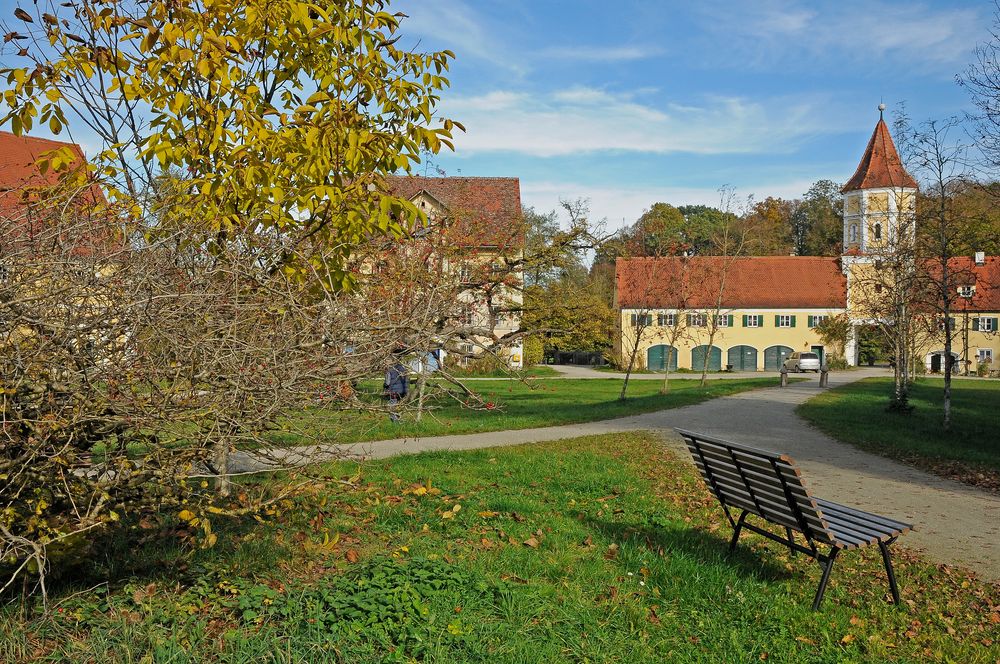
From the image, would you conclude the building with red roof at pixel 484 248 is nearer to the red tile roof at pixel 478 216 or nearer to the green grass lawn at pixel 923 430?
the red tile roof at pixel 478 216

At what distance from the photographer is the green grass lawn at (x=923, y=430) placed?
11641 mm

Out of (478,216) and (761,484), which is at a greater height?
(478,216)

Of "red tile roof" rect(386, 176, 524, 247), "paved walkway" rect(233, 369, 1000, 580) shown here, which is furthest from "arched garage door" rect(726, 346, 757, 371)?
"red tile roof" rect(386, 176, 524, 247)

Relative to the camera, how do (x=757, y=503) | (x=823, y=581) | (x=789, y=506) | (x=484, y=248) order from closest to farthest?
1. (x=823, y=581)
2. (x=789, y=506)
3. (x=757, y=503)
4. (x=484, y=248)

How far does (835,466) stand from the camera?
11.2 meters

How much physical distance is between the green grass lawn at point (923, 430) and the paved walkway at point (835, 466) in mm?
458

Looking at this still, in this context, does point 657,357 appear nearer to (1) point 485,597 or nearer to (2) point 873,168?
(2) point 873,168

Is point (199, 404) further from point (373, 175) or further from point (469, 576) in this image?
point (373, 175)

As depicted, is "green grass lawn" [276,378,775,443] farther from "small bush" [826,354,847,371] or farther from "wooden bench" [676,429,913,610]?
"small bush" [826,354,847,371]

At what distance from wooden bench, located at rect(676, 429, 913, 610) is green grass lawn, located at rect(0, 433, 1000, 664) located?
1.04 ft

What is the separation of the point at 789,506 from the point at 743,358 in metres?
54.5

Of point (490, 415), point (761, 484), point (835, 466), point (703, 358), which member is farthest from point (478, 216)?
point (703, 358)

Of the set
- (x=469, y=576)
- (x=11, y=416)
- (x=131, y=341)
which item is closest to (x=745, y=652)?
(x=469, y=576)

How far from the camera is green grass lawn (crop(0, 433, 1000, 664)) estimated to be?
4293 millimetres
